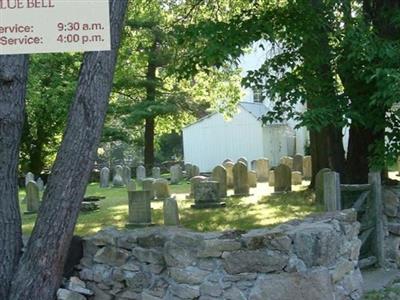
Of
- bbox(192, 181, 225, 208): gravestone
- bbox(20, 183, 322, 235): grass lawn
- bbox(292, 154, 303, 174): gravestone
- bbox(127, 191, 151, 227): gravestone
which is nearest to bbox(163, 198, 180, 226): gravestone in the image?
bbox(20, 183, 322, 235): grass lawn

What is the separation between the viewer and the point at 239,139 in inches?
1377

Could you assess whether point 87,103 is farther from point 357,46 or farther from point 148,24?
point 148,24

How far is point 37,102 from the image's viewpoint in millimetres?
27406

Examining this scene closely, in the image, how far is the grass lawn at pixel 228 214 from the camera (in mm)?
10984

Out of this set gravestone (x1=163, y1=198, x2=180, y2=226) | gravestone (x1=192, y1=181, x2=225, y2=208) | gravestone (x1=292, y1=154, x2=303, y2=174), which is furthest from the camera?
gravestone (x1=292, y1=154, x2=303, y2=174)

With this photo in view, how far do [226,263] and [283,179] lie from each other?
11.7 m

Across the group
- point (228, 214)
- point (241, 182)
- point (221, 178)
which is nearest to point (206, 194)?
point (228, 214)

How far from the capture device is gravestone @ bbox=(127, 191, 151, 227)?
38.2 ft

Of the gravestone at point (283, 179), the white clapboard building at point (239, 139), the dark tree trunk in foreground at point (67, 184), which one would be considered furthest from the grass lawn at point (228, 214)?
the white clapboard building at point (239, 139)

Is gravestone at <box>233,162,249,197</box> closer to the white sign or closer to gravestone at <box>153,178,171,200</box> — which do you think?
gravestone at <box>153,178,171,200</box>

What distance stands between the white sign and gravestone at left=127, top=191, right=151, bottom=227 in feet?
24.8

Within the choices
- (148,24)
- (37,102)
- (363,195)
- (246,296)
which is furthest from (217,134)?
(246,296)

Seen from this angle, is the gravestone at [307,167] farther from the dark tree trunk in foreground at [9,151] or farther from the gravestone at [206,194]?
the dark tree trunk in foreground at [9,151]

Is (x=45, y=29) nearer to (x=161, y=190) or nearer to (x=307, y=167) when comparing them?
(x=161, y=190)
